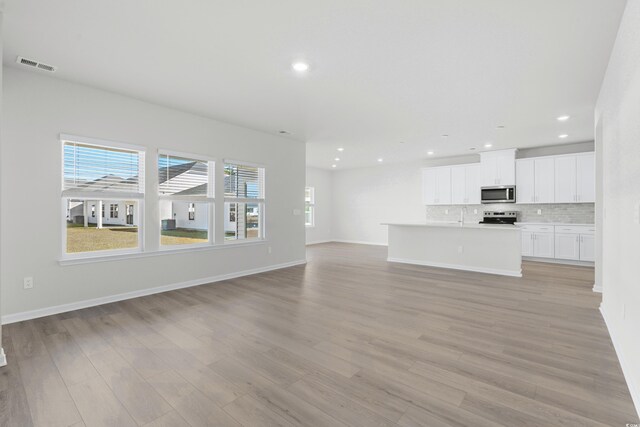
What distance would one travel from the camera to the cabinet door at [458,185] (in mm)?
8211

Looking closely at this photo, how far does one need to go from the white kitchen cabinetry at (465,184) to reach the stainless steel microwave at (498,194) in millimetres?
161

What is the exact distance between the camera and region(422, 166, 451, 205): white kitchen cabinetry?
8508 mm

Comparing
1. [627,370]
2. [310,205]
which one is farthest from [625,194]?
[310,205]

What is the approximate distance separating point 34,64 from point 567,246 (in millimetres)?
9309

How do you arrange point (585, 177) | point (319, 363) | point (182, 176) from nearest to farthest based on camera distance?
point (319, 363), point (182, 176), point (585, 177)

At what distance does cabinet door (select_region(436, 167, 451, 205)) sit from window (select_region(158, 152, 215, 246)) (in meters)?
6.12

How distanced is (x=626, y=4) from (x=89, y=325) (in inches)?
214

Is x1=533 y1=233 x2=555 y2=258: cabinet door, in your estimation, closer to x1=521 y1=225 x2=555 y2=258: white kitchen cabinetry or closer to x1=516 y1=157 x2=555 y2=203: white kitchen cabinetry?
x1=521 y1=225 x2=555 y2=258: white kitchen cabinetry

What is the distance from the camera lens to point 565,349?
2.69m

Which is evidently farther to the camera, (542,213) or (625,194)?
(542,213)

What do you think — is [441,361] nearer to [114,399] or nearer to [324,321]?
[324,321]

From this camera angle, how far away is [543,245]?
7078mm

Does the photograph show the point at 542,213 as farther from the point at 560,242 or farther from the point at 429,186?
the point at 429,186

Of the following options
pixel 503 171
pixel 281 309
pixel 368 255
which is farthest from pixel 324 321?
pixel 503 171
